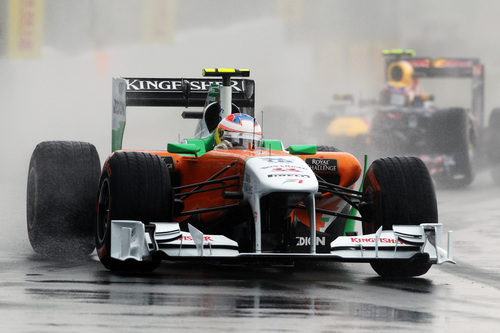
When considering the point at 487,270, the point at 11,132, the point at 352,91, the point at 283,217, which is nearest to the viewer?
the point at 283,217

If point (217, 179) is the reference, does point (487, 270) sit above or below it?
below

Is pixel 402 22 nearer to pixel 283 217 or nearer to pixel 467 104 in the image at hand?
pixel 467 104

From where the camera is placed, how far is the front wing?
9625 millimetres

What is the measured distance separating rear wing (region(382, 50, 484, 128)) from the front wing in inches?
787

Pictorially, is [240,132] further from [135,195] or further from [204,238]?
[204,238]

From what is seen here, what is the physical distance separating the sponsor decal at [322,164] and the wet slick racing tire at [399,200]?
2.49 ft

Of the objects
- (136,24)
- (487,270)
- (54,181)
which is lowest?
(487,270)

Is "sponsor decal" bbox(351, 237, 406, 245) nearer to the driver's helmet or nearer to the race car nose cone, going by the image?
the race car nose cone

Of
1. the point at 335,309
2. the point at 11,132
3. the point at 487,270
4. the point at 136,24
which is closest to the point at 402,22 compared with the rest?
the point at 136,24

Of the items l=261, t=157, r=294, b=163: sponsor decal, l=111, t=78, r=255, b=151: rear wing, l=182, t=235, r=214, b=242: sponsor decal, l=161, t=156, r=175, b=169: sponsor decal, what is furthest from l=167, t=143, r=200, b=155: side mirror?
l=111, t=78, r=255, b=151: rear wing

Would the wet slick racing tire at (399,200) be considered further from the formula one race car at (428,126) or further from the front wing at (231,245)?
the formula one race car at (428,126)

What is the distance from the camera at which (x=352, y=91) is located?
41062 millimetres

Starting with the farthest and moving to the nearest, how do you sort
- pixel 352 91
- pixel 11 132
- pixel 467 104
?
pixel 467 104
pixel 352 91
pixel 11 132

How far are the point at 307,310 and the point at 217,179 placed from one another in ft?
9.07
